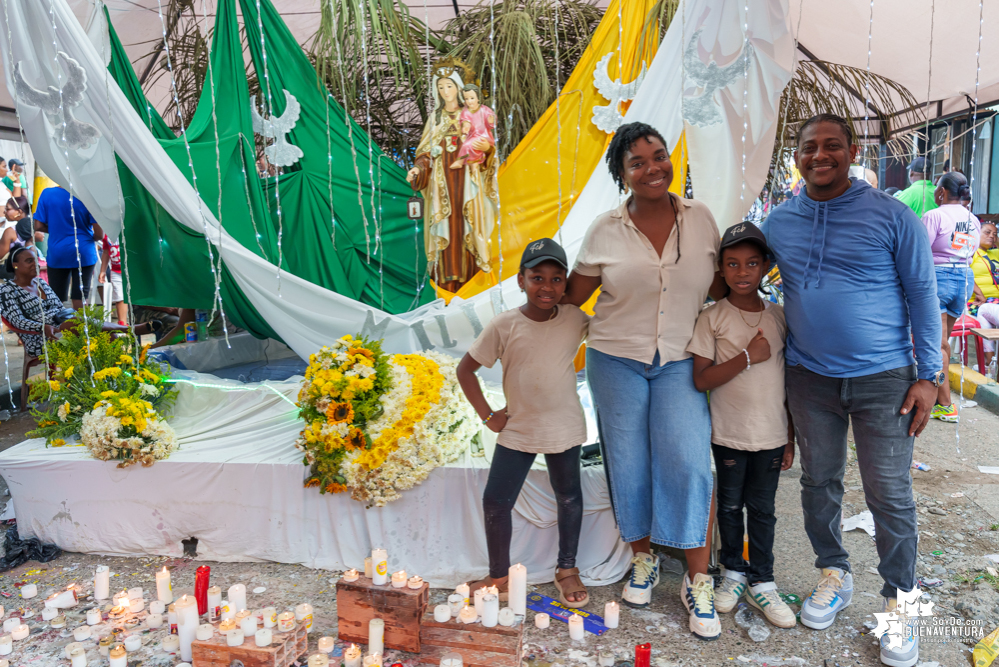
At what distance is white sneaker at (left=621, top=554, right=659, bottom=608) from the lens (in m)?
2.50

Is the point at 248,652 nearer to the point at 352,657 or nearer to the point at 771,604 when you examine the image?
the point at 352,657

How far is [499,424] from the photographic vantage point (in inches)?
94.6

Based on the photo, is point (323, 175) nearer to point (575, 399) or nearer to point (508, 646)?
point (575, 399)

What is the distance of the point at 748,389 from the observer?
229cm

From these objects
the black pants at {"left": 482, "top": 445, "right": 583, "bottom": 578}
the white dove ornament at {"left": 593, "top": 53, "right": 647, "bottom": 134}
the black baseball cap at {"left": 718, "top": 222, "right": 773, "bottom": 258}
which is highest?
the white dove ornament at {"left": 593, "top": 53, "right": 647, "bottom": 134}

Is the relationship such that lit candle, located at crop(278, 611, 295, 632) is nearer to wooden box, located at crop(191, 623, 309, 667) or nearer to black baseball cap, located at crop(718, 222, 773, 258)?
wooden box, located at crop(191, 623, 309, 667)

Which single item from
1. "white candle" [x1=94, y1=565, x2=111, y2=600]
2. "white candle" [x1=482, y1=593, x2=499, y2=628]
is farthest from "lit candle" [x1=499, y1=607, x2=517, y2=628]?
"white candle" [x1=94, y1=565, x2=111, y2=600]

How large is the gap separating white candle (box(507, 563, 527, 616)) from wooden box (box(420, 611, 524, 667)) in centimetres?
15

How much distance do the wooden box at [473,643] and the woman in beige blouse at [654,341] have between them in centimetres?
58

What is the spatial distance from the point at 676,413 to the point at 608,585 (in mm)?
830

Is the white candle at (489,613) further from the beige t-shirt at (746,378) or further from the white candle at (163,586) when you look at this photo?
the white candle at (163,586)

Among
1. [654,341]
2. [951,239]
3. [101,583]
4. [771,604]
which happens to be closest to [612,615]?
[771,604]

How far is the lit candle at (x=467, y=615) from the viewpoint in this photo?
7.29 feet

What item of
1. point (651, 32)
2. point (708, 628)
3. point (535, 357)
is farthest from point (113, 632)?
point (651, 32)
